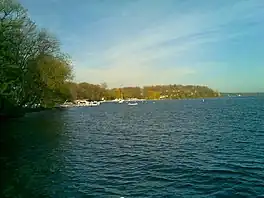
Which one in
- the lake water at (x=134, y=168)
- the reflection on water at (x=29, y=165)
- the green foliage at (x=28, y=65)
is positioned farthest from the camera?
the green foliage at (x=28, y=65)

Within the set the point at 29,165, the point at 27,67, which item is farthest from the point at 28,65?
the point at 29,165

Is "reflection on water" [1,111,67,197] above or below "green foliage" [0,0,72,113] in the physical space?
below

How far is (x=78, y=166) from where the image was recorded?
21.4 m

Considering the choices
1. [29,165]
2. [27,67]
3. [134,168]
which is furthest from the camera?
[27,67]

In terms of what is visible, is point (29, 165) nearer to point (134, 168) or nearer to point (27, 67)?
point (134, 168)

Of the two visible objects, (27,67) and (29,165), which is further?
(27,67)

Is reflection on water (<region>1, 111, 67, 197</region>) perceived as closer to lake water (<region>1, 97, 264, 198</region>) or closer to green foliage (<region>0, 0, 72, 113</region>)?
lake water (<region>1, 97, 264, 198</region>)

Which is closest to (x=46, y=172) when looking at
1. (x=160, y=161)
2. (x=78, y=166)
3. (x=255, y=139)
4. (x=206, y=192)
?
(x=78, y=166)

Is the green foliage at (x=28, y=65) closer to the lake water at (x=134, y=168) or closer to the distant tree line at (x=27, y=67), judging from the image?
the distant tree line at (x=27, y=67)

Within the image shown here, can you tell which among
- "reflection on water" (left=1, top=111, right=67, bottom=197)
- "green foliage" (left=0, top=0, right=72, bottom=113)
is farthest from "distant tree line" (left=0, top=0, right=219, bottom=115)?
"reflection on water" (left=1, top=111, right=67, bottom=197)

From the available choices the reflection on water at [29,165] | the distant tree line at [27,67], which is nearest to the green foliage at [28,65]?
the distant tree line at [27,67]

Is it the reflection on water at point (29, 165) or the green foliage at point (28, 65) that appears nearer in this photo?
the reflection on water at point (29, 165)

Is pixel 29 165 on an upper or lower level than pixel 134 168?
upper

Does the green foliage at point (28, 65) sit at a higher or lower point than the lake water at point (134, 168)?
higher
